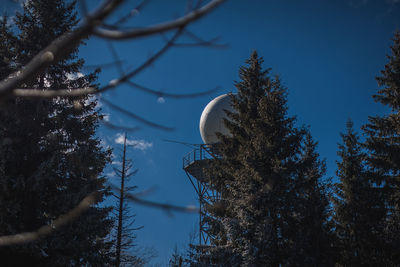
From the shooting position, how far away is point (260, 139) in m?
12.2

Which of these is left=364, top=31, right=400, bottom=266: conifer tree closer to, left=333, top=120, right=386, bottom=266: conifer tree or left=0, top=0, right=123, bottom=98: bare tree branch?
left=333, top=120, right=386, bottom=266: conifer tree

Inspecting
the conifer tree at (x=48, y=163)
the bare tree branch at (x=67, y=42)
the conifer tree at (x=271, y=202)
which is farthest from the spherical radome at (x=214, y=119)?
the bare tree branch at (x=67, y=42)

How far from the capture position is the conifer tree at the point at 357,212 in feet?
47.2

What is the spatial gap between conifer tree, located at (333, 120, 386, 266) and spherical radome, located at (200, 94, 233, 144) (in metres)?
7.28

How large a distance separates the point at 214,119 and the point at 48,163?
12.6m

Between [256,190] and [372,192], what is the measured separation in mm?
7886

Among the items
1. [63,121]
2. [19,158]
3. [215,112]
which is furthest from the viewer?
[215,112]

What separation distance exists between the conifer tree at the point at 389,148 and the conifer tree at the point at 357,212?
0.39 m

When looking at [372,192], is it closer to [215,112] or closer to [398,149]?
[398,149]

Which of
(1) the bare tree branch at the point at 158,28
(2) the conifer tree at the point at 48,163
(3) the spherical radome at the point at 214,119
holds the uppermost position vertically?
(3) the spherical radome at the point at 214,119

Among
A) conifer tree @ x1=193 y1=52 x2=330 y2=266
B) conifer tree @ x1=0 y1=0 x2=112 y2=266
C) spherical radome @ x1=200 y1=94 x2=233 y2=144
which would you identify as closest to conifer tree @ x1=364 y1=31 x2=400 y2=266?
conifer tree @ x1=193 y1=52 x2=330 y2=266

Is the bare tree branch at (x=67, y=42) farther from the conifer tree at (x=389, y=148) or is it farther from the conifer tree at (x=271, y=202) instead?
the conifer tree at (x=389, y=148)

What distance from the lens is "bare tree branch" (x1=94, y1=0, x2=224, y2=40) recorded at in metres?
0.99

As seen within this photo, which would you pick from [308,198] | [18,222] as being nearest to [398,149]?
[308,198]
